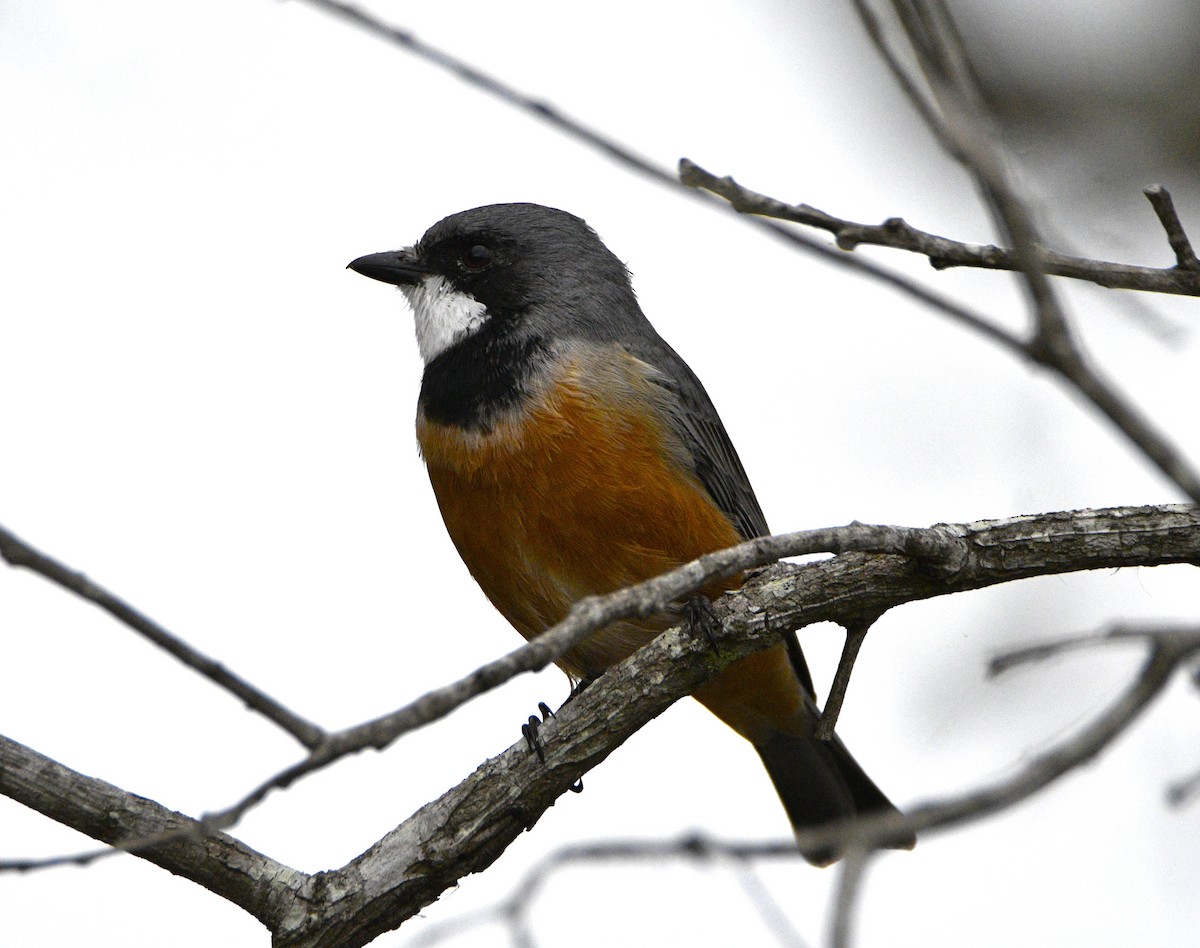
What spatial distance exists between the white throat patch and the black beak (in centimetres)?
6

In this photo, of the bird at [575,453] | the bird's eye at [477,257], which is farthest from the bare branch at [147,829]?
the bird's eye at [477,257]

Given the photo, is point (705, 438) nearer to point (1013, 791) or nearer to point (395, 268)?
point (395, 268)

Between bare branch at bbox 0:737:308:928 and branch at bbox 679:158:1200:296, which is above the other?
branch at bbox 679:158:1200:296

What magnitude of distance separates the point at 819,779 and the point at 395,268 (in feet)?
11.7

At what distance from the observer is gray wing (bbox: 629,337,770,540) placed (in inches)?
261

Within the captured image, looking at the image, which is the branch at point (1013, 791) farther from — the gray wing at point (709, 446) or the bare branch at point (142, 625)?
the gray wing at point (709, 446)

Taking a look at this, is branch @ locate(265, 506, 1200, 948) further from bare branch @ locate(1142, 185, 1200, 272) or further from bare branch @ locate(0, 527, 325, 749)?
bare branch @ locate(0, 527, 325, 749)

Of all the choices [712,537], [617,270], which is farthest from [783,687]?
[617,270]

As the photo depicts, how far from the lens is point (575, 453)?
602cm

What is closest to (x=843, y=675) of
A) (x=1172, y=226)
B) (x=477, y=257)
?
(x=1172, y=226)

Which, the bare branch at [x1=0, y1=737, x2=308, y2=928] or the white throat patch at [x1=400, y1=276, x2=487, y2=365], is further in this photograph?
the white throat patch at [x1=400, y1=276, x2=487, y2=365]

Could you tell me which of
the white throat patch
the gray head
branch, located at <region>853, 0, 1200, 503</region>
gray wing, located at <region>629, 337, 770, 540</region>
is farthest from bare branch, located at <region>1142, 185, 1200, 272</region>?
the white throat patch

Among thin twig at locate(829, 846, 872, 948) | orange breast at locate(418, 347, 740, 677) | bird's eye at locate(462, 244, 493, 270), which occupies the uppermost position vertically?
bird's eye at locate(462, 244, 493, 270)

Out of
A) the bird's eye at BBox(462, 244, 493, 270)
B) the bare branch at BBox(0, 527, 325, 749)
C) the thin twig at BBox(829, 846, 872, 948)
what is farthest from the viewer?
the bird's eye at BBox(462, 244, 493, 270)
